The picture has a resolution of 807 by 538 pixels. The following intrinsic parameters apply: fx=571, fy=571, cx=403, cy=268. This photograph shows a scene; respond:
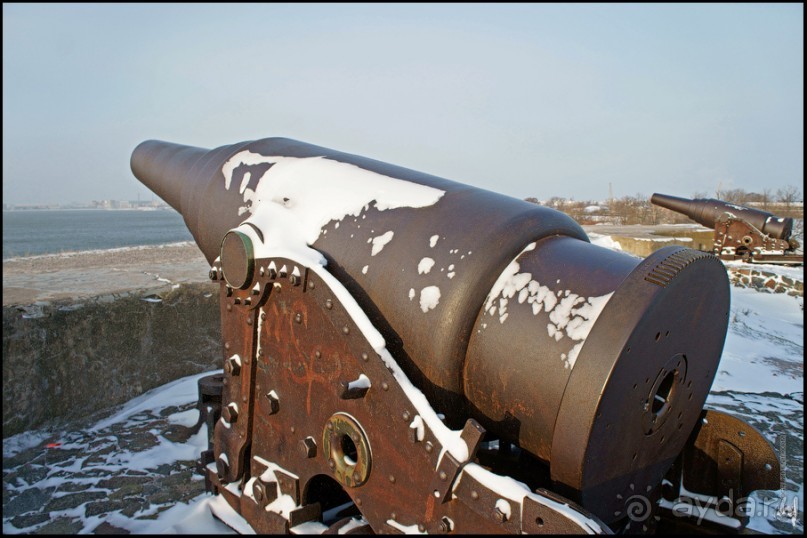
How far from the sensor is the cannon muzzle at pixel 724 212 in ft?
38.9

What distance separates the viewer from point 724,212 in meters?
12.1

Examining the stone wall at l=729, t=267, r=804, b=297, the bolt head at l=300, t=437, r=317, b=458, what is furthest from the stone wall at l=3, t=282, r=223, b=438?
the stone wall at l=729, t=267, r=804, b=297

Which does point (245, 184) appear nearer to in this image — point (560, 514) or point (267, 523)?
point (267, 523)

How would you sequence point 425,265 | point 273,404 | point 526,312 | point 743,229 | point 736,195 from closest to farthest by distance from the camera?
point 526,312 < point 425,265 < point 273,404 < point 743,229 < point 736,195

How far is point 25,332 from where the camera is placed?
4160 mm

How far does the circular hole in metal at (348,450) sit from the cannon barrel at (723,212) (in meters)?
11.6

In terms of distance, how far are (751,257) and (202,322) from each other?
1129 centimetres

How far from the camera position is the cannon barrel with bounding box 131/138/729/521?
1637 millimetres

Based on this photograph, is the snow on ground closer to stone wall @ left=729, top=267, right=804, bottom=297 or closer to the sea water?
stone wall @ left=729, top=267, right=804, bottom=297

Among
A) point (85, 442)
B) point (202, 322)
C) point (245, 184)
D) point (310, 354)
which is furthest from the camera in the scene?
point (202, 322)

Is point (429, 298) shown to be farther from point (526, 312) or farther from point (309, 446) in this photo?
point (309, 446)

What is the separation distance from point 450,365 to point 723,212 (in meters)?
12.2

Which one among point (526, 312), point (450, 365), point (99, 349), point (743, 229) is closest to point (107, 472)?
point (99, 349)

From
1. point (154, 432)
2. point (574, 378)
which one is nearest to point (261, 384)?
point (574, 378)
